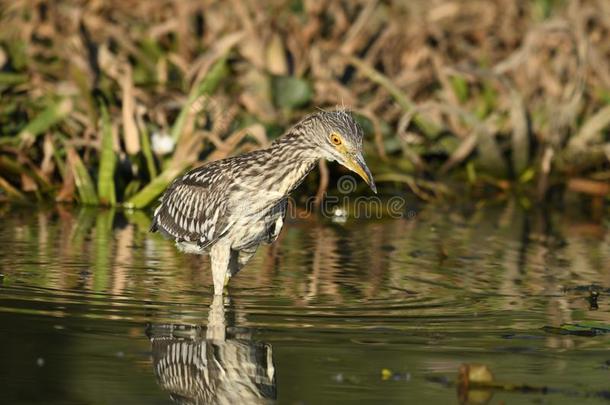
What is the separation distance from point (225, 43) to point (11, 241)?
460 centimetres

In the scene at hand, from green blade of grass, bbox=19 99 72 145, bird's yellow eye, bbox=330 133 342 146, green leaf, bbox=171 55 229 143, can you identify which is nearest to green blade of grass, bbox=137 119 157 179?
green leaf, bbox=171 55 229 143

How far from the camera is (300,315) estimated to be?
26.6 ft

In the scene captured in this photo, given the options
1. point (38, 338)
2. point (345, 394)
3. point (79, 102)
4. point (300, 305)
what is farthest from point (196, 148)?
point (345, 394)

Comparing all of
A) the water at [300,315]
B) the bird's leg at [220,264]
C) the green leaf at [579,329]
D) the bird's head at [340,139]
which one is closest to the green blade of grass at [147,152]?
the water at [300,315]

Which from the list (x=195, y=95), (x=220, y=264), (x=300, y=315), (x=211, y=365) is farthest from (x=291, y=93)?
(x=211, y=365)

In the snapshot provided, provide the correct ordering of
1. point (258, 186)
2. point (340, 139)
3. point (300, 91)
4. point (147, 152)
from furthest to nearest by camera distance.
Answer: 1. point (300, 91)
2. point (147, 152)
3. point (258, 186)
4. point (340, 139)

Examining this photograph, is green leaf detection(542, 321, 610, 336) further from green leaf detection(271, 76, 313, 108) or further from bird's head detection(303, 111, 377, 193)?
green leaf detection(271, 76, 313, 108)

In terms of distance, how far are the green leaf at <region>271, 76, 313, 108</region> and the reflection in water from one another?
7625mm

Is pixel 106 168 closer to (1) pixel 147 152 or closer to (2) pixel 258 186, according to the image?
(1) pixel 147 152

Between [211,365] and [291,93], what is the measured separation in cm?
878

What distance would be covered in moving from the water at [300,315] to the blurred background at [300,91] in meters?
1.06

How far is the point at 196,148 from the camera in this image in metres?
12.9

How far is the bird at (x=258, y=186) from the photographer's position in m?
8.53

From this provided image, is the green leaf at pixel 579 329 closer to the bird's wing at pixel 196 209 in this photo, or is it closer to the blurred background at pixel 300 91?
the bird's wing at pixel 196 209
